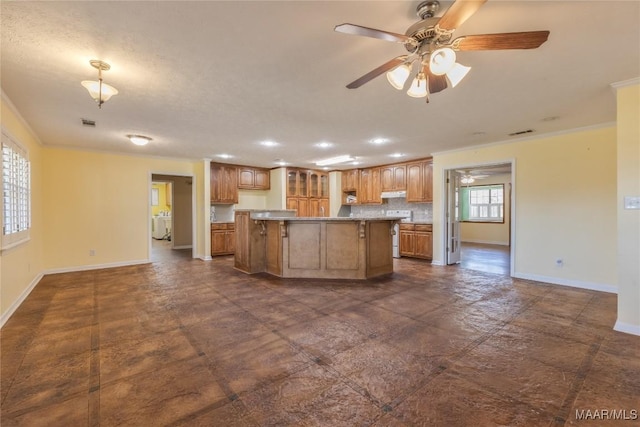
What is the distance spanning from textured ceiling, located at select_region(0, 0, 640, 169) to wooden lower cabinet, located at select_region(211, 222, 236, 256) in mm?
3010

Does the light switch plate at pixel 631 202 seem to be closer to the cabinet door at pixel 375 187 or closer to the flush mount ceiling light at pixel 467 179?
the cabinet door at pixel 375 187

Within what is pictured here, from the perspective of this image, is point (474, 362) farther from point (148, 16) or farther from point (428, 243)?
point (428, 243)

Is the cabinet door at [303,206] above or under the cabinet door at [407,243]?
above

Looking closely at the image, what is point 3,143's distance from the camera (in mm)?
3018

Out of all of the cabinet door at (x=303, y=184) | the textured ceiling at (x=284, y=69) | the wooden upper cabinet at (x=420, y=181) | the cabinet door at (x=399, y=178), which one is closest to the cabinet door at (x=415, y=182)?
the wooden upper cabinet at (x=420, y=181)

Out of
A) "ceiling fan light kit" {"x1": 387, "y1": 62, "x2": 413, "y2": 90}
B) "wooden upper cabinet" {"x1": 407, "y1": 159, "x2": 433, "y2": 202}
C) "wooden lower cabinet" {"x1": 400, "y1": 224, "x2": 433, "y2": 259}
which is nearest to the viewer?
"ceiling fan light kit" {"x1": 387, "y1": 62, "x2": 413, "y2": 90}

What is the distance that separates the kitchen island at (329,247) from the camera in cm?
473

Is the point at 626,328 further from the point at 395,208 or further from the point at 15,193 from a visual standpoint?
the point at 15,193

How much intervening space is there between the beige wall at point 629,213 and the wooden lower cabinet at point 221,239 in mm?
6947

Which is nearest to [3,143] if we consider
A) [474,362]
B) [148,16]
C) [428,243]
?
[148,16]

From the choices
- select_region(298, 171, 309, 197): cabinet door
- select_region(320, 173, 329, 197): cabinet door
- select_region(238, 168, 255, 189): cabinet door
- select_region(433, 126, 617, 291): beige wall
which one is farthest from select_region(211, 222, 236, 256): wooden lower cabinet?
select_region(433, 126, 617, 291): beige wall

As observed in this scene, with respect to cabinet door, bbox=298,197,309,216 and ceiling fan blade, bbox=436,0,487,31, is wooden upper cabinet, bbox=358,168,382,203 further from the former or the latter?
ceiling fan blade, bbox=436,0,487,31

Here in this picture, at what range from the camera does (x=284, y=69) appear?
2.43 m

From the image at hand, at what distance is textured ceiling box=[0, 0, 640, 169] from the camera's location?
5.75 ft
